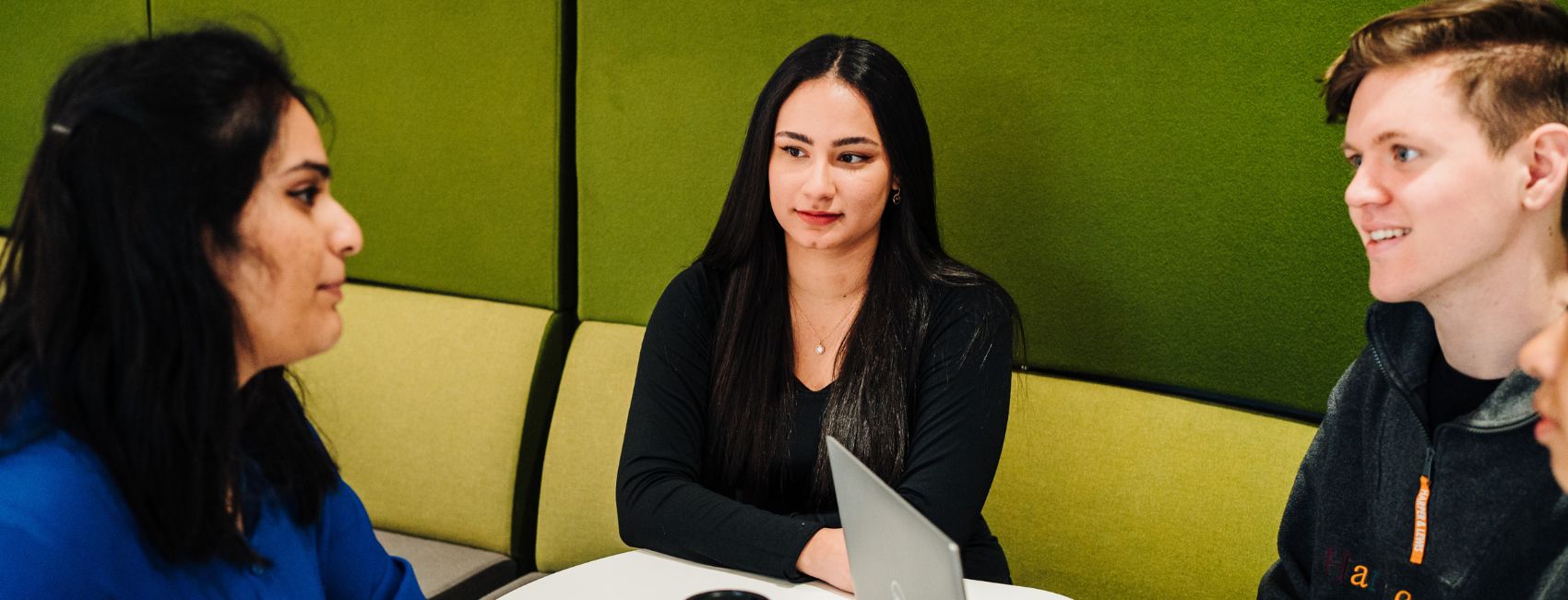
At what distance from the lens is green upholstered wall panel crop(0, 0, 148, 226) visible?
104 inches

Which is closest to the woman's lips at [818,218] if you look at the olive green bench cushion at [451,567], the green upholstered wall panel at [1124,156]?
the green upholstered wall panel at [1124,156]

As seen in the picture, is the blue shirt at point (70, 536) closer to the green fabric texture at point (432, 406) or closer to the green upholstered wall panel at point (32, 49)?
the green fabric texture at point (432, 406)

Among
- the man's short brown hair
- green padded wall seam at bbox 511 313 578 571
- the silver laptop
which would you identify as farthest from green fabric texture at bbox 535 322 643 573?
the man's short brown hair

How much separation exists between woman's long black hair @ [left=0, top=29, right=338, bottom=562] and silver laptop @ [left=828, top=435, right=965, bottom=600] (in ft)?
1.77

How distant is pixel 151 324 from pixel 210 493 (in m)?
0.16

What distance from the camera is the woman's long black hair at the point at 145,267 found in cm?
94

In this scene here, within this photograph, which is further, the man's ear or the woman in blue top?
the man's ear

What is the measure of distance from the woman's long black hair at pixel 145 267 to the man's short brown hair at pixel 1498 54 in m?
1.13

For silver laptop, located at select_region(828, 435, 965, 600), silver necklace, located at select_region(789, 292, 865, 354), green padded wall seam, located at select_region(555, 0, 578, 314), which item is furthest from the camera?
green padded wall seam, located at select_region(555, 0, 578, 314)

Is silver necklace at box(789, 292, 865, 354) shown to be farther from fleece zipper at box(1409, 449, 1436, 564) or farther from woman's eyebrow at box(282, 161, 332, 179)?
woman's eyebrow at box(282, 161, 332, 179)

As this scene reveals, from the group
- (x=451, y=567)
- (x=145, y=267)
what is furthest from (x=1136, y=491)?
(x=145, y=267)

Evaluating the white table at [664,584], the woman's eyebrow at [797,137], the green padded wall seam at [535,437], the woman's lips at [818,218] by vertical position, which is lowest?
the green padded wall seam at [535,437]

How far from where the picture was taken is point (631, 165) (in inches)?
90.4

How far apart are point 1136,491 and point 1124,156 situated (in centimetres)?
53
